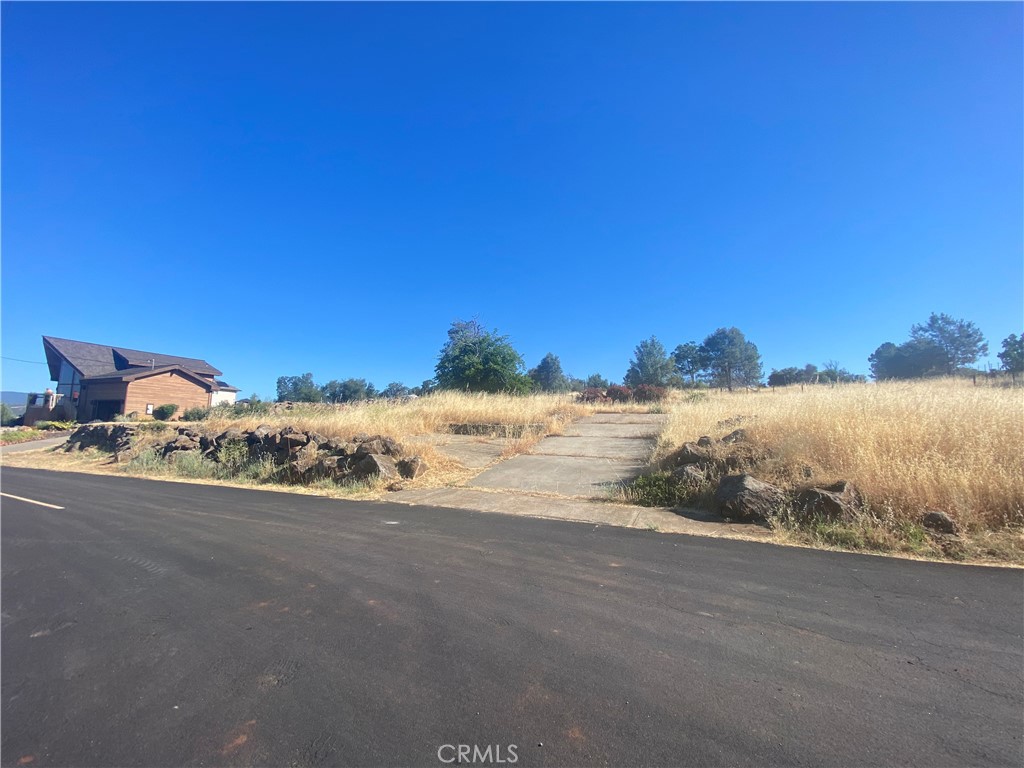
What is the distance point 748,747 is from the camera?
1845mm

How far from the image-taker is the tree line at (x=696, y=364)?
936 inches

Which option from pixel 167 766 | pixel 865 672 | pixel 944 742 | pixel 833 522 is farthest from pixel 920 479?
pixel 167 766

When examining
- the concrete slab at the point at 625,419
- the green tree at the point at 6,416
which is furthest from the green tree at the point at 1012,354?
the green tree at the point at 6,416

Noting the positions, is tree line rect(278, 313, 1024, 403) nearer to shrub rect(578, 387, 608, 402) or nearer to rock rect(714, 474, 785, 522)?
shrub rect(578, 387, 608, 402)

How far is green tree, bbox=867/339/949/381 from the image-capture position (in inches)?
1503

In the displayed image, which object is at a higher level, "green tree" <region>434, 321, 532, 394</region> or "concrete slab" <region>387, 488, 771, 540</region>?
"green tree" <region>434, 321, 532, 394</region>

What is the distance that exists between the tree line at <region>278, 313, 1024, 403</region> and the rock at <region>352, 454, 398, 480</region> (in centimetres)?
1254

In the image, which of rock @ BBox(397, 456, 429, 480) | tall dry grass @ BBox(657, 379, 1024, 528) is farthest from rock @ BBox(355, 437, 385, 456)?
tall dry grass @ BBox(657, 379, 1024, 528)

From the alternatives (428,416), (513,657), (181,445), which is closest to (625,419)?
(428,416)

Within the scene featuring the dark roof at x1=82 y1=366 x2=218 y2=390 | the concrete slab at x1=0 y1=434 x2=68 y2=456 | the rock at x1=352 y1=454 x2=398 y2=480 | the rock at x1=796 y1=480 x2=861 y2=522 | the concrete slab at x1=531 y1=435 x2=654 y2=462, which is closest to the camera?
the rock at x1=796 y1=480 x2=861 y2=522

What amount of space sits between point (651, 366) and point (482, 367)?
2520 centimetres

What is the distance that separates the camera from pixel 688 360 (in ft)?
164

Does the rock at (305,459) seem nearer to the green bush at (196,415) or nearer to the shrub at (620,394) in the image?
the shrub at (620,394)

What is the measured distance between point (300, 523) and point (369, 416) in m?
9.05
